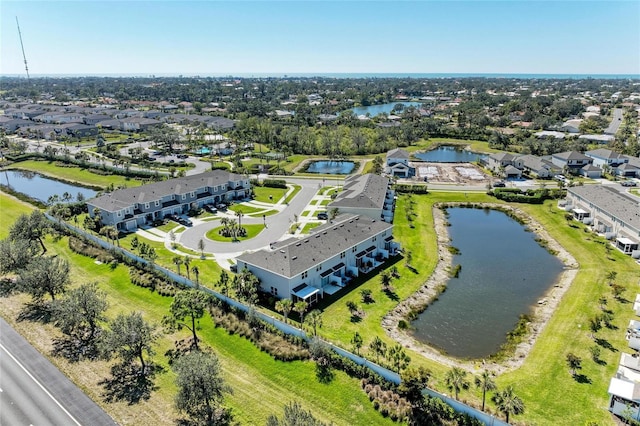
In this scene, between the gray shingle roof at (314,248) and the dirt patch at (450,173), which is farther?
the dirt patch at (450,173)

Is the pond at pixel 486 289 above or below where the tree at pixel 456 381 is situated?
below

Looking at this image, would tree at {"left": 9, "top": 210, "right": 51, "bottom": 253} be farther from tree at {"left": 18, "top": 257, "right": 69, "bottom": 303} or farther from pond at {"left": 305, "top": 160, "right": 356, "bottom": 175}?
pond at {"left": 305, "top": 160, "right": 356, "bottom": 175}

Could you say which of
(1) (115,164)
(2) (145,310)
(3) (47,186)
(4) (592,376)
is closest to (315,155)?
(1) (115,164)

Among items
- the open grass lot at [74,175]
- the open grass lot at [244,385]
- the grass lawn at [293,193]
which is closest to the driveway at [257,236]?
the grass lawn at [293,193]

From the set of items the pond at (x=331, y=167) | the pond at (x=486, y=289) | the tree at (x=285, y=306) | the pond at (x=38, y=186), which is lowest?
the pond at (x=486, y=289)

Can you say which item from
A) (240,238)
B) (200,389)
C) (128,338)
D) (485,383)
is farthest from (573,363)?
(240,238)

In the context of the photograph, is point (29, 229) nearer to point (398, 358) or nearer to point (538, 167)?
point (398, 358)

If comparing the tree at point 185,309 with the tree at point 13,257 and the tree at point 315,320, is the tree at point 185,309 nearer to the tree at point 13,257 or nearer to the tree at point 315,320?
the tree at point 315,320
